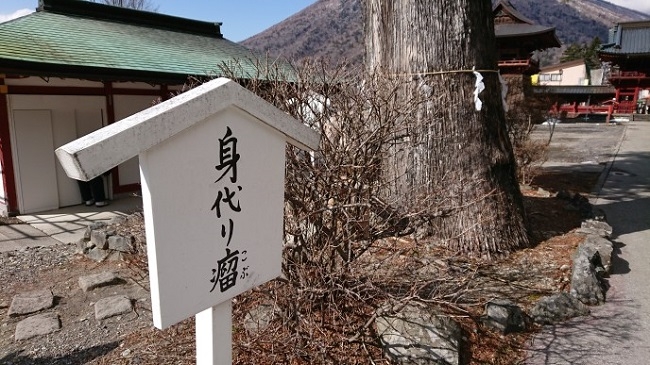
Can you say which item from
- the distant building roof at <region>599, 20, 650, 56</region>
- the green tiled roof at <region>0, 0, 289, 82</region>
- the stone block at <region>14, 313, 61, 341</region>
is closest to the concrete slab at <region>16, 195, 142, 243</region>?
the green tiled roof at <region>0, 0, 289, 82</region>

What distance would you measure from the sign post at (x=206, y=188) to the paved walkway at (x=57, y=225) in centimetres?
558

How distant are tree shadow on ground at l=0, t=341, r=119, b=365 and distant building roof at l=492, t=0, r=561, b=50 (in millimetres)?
27021

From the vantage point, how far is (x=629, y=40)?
28828mm

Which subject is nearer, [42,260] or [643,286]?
[643,286]

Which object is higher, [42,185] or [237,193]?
[237,193]

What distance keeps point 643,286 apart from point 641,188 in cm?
557

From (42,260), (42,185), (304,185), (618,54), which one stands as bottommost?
(42,260)

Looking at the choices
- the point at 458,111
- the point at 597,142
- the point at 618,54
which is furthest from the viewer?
the point at 618,54

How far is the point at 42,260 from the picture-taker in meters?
5.67

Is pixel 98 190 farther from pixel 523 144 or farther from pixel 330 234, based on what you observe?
pixel 523 144

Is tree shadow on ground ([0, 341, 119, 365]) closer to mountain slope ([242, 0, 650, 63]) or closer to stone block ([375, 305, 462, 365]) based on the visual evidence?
stone block ([375, 305, 462, 365])

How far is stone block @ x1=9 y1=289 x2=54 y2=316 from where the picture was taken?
165 inches

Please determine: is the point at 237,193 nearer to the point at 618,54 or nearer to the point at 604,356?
the point at 604,356

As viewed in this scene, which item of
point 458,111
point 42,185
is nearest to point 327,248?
point 458,111
